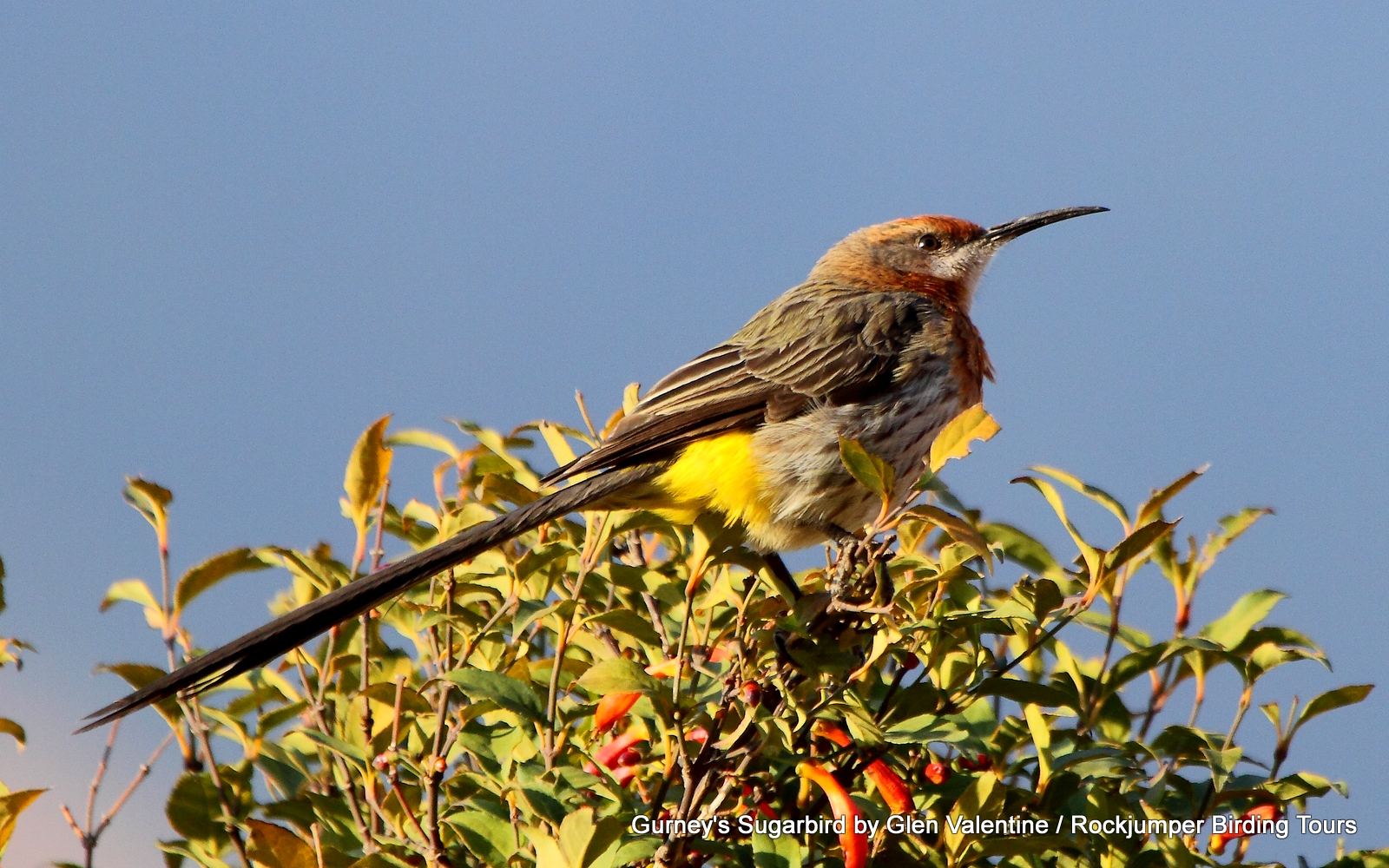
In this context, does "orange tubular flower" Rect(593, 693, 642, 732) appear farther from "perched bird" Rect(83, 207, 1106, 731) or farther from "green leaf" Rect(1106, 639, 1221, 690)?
"green leaf" Rect(1106, 639, 1221, 690)

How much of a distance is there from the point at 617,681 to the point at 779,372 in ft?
8.04

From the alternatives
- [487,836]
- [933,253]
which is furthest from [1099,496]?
[933,253]

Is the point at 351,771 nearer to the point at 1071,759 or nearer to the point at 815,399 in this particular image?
the point at 1071,759

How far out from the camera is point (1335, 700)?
304 cm

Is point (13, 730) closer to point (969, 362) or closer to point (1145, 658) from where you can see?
point (1145, 658)

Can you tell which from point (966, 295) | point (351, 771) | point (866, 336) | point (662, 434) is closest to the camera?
point (351, 771)

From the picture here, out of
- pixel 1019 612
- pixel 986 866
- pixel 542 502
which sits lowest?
pixel 986 866

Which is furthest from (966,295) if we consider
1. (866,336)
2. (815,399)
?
(815,399)

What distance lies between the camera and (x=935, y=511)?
294 cm

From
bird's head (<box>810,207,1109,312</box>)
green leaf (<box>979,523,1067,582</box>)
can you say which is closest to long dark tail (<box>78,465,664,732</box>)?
green leaf (<box>979,523,1067,582</box>)

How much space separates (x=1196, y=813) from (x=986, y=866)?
58 centimetres

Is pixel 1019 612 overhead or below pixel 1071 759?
overhead

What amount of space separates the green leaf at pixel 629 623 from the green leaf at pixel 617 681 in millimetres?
259

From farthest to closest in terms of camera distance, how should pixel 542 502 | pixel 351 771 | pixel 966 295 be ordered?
1. pixel 966 295
2. pixel 542 502
3. pixel 351 771
